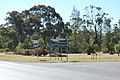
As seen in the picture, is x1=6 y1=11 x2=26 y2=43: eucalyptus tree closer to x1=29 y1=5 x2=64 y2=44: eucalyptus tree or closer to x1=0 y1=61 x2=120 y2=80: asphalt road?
x1=29 y1=5 x2=64 y2=44: eucalyptus tree

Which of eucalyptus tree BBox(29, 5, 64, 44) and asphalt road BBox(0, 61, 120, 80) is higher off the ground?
eucalyptus tree BBox(29, 5, 64, 44)

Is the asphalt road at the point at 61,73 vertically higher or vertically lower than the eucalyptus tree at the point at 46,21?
lower

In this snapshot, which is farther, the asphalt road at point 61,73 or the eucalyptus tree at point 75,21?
the eucalyptus tree at point 75,21

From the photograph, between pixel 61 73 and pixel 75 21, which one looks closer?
pixel 61 73

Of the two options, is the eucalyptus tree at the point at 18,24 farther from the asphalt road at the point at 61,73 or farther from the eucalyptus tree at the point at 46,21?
the asphalt road at the point at 61,73

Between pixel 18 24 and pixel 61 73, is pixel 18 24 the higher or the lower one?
the higher one


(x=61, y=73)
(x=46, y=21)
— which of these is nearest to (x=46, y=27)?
(x=46, y=21)

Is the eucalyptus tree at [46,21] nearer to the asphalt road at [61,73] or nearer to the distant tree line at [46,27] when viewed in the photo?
the distant tree line at [46,27]

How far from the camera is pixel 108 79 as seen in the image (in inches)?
755

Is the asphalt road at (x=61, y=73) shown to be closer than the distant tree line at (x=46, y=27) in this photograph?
Yes

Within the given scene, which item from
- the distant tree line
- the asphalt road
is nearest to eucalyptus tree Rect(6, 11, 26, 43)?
the distant tree line

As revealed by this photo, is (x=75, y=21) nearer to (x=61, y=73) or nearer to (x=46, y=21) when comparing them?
(x=46, y=21)

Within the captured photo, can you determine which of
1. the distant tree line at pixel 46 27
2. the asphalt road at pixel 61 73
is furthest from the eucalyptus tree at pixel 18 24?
the asphalt road at pixel 61 73

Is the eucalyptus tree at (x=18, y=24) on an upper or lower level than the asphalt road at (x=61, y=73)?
upper
